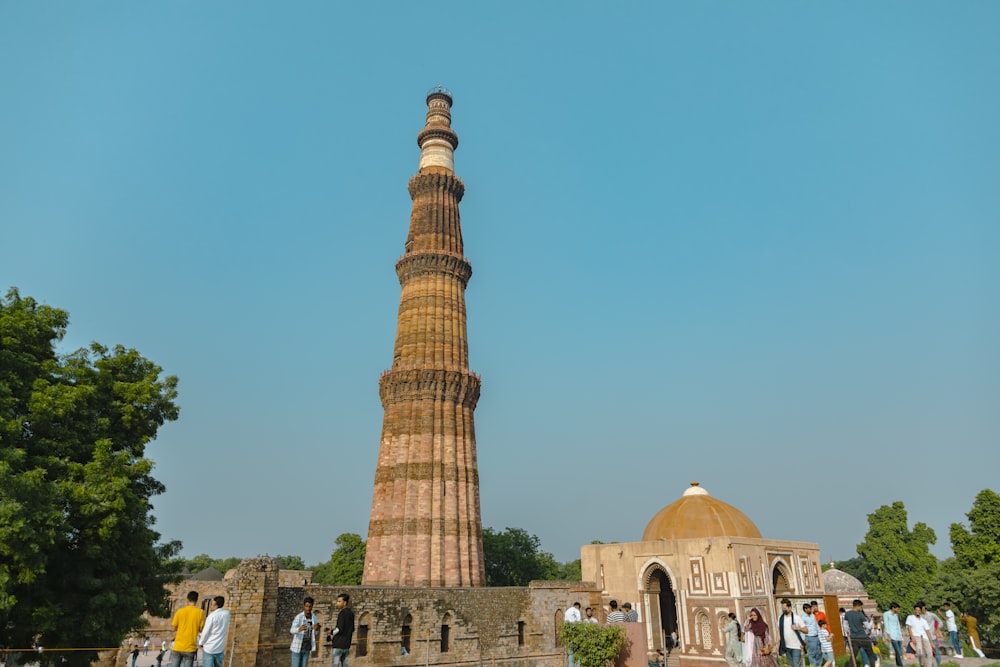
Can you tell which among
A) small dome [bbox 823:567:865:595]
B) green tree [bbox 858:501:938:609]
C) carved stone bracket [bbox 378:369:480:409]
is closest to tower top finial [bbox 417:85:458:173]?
carved stone bracket [bbox 378:369:480:409]

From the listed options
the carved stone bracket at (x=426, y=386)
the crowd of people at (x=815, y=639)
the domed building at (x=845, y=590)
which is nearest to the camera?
the crowd of people at (x=815, y=639)

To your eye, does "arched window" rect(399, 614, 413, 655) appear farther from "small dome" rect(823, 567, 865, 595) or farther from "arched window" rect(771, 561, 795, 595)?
"small dome" rect(823, 567, 865, 595)

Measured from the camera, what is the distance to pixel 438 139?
38031 mm

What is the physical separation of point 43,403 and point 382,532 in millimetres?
17136

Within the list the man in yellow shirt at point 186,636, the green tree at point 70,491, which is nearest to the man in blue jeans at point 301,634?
the man in yellow shirt at point 186,636

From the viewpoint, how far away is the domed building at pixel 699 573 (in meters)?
25.2

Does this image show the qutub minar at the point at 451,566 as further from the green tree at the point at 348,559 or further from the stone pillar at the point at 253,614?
the green tree at the point at 348,559

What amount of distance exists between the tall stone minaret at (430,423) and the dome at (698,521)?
→ 8.42m

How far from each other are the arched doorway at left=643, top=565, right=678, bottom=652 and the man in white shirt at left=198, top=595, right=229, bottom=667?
21441 mm

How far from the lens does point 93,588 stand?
1443 cm

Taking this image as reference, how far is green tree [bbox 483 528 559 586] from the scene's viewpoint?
45281 millimetres

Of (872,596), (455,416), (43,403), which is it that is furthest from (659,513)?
(872,596)

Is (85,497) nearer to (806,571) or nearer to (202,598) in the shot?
(202,598)

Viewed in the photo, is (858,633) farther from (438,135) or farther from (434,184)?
(438,135)
